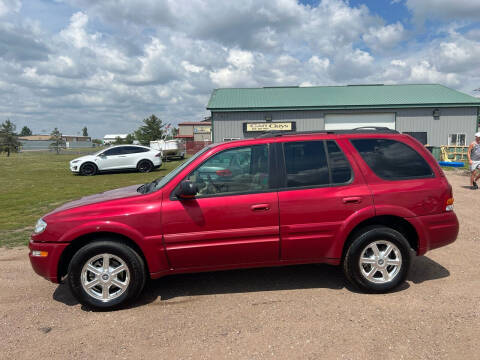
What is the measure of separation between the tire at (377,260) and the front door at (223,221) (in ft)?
2.80

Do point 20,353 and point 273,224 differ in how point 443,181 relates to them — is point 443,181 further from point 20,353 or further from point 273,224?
point 20,353

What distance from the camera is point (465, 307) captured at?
325cm

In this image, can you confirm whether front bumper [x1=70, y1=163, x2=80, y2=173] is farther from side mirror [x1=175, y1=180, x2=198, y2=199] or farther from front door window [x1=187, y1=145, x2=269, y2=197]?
side mirror [x1=175, y1=180, x2=198, y2=199]

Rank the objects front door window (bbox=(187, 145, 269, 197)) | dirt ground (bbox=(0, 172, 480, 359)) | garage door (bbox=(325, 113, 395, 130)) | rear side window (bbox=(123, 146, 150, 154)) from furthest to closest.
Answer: garage door (bbox=(325, 113, 395, 130)) → rear side window (bbox=(123, 146, 150, 154)) → front door window (bbox=(187, 145, 269, 197)) → dirt ground (bbox=(0, 172, 480, 359))

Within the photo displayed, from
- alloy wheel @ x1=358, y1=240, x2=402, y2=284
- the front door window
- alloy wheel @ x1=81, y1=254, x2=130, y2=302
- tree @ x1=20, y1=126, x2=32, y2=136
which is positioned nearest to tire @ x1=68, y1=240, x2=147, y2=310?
alloy wheel @ x1=81, y1=254, x2=130, y2=302

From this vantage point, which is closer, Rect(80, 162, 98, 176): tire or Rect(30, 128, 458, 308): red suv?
Rect(30, 128, 458, 308): red suv

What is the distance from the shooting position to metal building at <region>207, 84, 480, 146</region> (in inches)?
977

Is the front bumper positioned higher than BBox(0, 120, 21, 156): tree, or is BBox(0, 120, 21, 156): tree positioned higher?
BBox(0, 120, 21, 156): tree

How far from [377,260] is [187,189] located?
2.20 m

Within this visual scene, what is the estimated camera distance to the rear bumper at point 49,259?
132 inches

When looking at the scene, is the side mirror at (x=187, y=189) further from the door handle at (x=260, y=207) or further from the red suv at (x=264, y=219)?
the door handle at (x=260, y=207)

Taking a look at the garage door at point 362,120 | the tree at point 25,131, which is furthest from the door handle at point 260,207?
the tree at point 25,131

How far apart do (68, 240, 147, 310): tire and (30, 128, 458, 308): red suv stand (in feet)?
0.03

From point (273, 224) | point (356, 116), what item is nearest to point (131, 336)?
point (273, 224)
